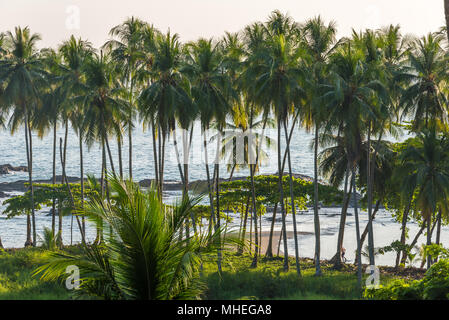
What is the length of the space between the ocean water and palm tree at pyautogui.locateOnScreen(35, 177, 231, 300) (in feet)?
2.59

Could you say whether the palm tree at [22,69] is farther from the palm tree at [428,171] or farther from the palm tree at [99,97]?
the palm tree at [428,171]

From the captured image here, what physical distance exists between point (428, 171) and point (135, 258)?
78.7 feet

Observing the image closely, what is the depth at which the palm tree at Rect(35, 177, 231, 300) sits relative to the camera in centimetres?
739

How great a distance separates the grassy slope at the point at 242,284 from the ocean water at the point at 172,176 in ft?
9.79

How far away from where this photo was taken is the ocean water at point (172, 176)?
1921 inches

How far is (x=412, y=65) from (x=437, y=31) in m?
2.99

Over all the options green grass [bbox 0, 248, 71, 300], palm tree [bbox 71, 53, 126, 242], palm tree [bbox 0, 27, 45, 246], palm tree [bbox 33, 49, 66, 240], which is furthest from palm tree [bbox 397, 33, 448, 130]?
palm tree [bbox 0, 27, 45, 246]

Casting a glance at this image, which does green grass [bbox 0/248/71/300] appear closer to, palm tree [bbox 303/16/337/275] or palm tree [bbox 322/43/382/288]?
palm tree [bbox 303/16/337/275]

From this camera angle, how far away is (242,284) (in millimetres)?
24875

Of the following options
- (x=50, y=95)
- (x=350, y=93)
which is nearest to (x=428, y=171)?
(x=350, y=93)
